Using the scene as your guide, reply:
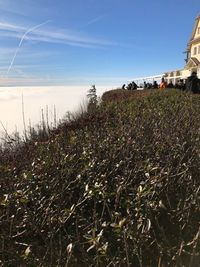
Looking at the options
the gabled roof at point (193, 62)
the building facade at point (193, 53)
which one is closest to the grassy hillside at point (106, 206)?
the building facade at point (193, 53)

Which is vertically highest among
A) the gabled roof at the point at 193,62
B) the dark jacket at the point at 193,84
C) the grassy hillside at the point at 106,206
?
the gabled roof at the point at 193,62

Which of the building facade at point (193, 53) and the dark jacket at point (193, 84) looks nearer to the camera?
the dark jacket at point (193, 84)

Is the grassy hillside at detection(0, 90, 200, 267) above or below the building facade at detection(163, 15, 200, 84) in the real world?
below

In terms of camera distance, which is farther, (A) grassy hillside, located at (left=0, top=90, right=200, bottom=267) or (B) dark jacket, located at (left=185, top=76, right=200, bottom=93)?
(B) dark jacket, located at (left=185, top=76, right=200, bottom=93)

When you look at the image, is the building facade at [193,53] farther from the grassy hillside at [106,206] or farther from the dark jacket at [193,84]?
the grassy hillside at [106,206]

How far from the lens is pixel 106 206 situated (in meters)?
4.49

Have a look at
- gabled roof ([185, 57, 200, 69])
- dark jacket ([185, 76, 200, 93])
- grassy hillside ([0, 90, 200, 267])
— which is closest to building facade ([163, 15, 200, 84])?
gabled roof ([185, 57, 200, 69])

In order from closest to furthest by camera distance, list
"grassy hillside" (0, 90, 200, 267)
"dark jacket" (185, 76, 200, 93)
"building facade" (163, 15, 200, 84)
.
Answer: "grassy hillside" (0, 90, 200, 267) → "dark jacket" (185, 76, 200, 93) → "building facade" (163, 15, 200, 84)

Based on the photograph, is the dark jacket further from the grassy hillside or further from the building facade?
the building facade

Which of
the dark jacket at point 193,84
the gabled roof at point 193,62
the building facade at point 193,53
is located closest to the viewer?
the dark jacket at point 193,84

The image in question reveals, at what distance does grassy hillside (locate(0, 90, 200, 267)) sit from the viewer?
13.3 feet

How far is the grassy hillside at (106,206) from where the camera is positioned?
13.3 ft

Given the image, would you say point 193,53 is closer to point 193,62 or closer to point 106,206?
point 193,62

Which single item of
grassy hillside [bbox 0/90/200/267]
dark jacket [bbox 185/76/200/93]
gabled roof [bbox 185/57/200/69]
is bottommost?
grassy hillside [bbox 0/90/200/267]
